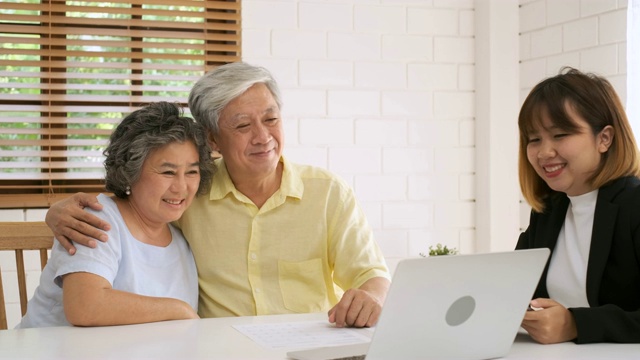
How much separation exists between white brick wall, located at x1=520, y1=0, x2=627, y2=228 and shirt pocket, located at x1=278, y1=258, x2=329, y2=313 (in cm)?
149

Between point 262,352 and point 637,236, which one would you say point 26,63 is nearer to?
point 262,352

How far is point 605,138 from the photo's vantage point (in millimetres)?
1978

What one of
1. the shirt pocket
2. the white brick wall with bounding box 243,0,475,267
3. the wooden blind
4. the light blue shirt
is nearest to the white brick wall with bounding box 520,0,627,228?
the white brick wall with bounding box 243,0,475,267

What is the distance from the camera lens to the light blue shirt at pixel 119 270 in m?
1.98

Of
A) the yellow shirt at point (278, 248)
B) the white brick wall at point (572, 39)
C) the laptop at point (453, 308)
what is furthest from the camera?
the white brick wall at point (572, 39)

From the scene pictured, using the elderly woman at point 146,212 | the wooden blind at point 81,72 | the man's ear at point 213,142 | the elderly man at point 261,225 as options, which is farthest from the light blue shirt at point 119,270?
the wooden blind at point 81,72

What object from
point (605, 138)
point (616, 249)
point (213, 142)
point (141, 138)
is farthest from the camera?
point (213, 142)

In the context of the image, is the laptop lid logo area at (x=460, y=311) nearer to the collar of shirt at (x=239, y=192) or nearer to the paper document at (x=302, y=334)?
the paper document at (x=302, y=334)

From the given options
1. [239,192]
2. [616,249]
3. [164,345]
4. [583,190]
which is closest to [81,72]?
[239,192]

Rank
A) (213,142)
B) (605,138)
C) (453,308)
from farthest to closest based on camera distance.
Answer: (213,142) < (605,138) < (453,308)

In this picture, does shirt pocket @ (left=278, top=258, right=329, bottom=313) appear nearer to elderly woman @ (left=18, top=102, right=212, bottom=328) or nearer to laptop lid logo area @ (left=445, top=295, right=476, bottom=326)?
elderly woman @ (left=18, top=102, right=212, bottom=328)

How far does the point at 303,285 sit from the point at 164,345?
75 cm

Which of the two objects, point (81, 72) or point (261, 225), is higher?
point (81, 72)

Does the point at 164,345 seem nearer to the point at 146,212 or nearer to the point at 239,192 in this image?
the point at 146,212
